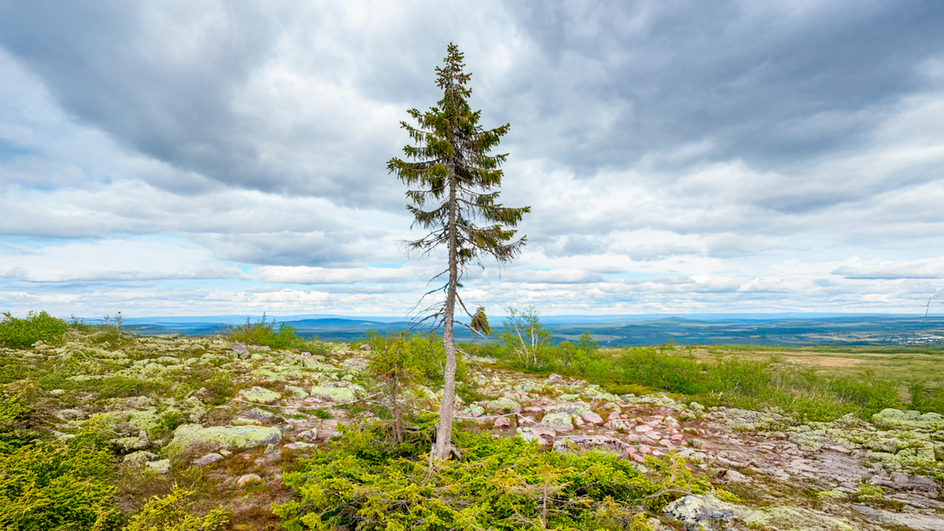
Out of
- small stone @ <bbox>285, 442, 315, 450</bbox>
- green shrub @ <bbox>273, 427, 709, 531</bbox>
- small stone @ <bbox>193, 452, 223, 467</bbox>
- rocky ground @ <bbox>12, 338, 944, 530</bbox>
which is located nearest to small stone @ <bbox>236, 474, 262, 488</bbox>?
rocky ground @ <bbox>12, 338, 944, 530</bbox>

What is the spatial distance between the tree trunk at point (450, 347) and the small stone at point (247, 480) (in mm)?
4737

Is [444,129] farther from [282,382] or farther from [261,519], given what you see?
[282,382]

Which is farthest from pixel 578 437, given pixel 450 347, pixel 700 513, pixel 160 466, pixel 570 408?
pixel 160 466

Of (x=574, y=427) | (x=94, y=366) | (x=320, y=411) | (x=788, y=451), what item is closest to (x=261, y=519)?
(x=320, y=411)

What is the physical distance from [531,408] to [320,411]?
10.2 meters

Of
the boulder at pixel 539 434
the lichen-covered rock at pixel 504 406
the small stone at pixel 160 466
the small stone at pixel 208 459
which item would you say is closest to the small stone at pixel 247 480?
the small stone at pixel 208 459

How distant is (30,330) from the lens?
19.0m

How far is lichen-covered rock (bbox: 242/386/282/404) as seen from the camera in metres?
14.8

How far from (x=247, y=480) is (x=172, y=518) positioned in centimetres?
195

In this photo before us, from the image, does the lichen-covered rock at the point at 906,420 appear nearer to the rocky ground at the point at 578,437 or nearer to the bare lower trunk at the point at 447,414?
the rocky ground at the point at 578,437

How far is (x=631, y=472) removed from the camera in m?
8.65

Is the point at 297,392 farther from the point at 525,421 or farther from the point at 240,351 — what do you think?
the point at 240,351

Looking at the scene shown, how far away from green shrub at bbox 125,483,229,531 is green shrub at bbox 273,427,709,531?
1.28 metres

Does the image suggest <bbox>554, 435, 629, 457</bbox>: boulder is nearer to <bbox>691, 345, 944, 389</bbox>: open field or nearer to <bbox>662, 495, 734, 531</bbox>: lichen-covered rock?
<bbox>662, 495, 734, 531</bbox>: lichen-covered rock
